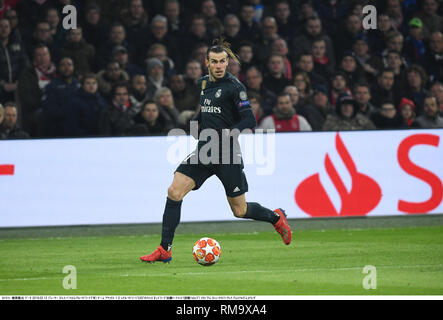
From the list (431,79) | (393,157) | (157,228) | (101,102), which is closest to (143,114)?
(101,102)

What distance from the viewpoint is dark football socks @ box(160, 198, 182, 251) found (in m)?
9.55

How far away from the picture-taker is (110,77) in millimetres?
15227

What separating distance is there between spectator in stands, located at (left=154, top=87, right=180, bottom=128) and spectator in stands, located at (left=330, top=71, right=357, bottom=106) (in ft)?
10.3

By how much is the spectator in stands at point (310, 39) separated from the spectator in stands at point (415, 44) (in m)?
1.62

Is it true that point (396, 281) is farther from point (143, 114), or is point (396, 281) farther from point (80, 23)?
point (80, 23)

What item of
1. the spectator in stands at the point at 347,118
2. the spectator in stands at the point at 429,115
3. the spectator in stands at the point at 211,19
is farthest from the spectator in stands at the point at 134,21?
the spectator in stands at the point at 429,115

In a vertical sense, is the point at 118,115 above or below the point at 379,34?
below

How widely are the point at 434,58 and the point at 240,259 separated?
29.4 ft

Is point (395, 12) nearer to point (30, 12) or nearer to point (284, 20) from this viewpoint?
point (284, 20)

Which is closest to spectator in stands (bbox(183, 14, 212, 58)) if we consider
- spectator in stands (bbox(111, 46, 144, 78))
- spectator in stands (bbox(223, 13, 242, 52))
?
spectator in stands (bbox(223, 13, 242, 52))

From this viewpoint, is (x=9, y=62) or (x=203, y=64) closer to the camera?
(x=9, y=62)

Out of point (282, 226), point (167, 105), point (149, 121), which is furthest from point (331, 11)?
point (282, 226)

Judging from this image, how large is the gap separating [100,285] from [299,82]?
27.8 feet

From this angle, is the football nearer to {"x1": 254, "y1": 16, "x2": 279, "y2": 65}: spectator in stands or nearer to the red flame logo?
the red flame logo
